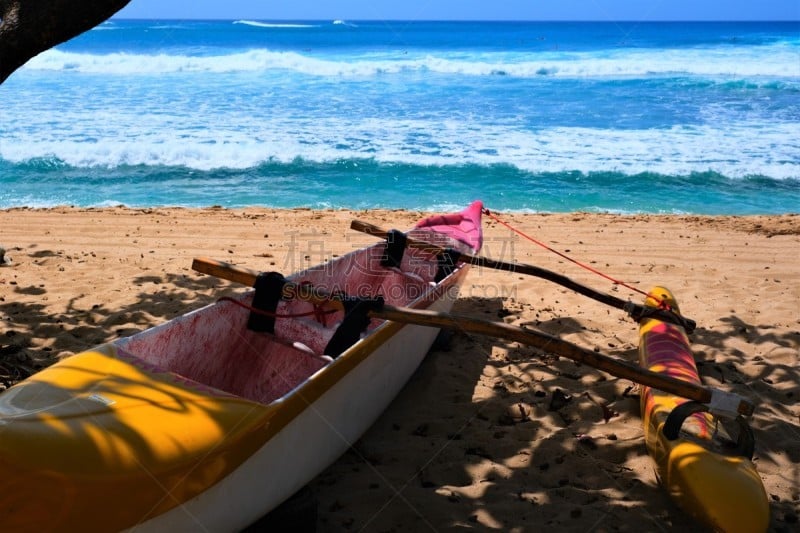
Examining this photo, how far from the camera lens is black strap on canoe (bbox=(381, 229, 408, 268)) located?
5.45m

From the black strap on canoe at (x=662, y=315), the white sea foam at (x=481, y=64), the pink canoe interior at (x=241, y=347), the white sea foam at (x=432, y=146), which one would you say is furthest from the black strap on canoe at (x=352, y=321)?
the white sea foam at (x=481, y=64)

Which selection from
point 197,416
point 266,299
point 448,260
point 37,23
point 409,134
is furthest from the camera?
point 409,134

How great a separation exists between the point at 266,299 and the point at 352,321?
599 millimetres

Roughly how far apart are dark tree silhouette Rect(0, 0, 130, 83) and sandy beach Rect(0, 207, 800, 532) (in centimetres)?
187

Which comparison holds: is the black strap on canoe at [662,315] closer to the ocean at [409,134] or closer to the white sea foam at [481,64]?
the ocean at [409,134]

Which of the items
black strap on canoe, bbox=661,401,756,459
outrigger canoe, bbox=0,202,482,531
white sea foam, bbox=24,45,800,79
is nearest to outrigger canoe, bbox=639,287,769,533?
black strap on canoe, bbox=661,401,756,459

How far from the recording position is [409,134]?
16.2 metres

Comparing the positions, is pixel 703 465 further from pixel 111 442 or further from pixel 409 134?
pixel 409 134

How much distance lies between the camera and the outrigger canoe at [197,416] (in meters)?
2.36

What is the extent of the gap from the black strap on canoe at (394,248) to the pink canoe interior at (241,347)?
0.56 meters

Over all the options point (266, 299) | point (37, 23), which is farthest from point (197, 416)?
point (37, 23)

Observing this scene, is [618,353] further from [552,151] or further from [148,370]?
[552,151]

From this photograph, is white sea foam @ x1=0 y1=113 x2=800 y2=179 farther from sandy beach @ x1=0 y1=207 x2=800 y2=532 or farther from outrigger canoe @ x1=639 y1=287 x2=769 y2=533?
outrigger canoe @ x1=639 y1=287 x2=769 y2=533

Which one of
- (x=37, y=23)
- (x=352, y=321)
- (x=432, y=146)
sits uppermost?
(x=37, y=23)
